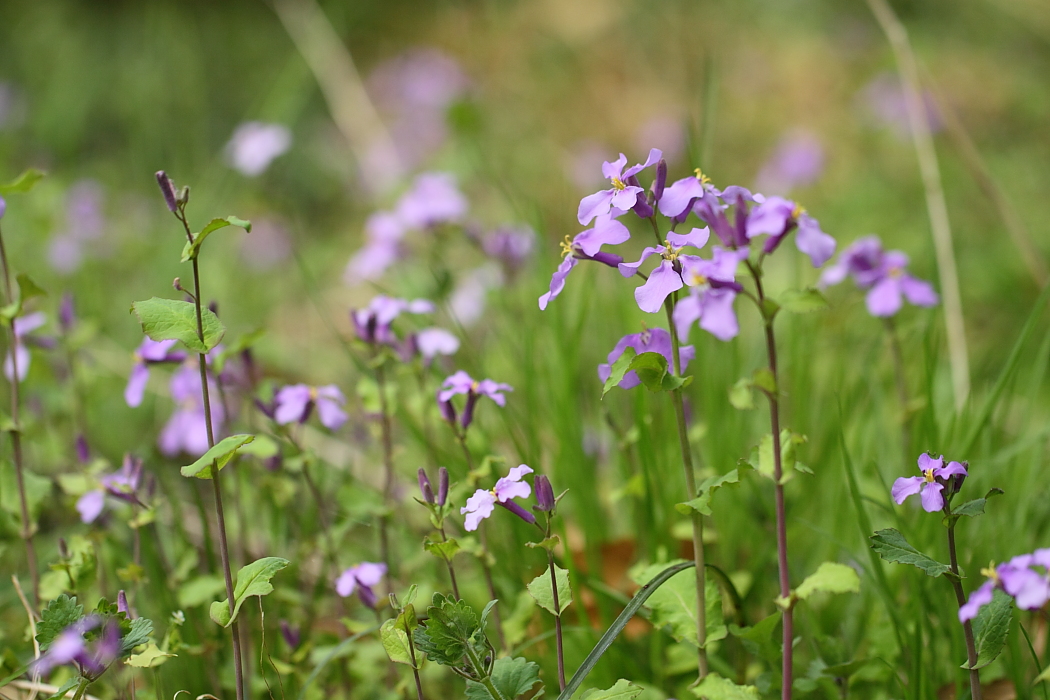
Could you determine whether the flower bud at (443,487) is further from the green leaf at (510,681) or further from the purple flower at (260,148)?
the purple flower at (260,148)

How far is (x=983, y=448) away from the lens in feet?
5.64

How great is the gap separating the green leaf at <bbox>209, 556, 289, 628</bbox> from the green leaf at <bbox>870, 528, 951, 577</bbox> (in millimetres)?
796

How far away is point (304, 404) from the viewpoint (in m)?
1.52

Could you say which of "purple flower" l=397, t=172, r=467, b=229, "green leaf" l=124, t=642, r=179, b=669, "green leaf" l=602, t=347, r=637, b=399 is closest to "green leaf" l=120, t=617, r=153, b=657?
"green leaf" l=124, t=642, r=179, b=669

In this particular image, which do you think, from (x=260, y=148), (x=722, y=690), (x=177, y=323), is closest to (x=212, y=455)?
(x=177, y=323)

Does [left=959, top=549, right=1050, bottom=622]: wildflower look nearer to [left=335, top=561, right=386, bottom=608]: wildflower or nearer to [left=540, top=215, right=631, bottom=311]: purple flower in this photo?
[left=540, top=215, right=631, bottom=311]: purple flower

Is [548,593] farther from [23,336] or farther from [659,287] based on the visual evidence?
[23,336]

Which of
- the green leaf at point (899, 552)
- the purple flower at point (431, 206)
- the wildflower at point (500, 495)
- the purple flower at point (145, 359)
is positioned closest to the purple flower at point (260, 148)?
the purple flower at point (431, 206)

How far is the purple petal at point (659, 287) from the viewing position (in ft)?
3.54

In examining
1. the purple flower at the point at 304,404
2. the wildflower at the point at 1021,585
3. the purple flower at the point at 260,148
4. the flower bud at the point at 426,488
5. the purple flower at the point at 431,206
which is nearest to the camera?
the wildflower at the point at 1021,585

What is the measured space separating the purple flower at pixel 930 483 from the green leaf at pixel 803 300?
24 centimetres

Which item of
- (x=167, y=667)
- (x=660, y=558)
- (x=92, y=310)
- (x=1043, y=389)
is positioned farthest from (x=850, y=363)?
(x=92, y=310)

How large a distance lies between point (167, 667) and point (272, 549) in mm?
317

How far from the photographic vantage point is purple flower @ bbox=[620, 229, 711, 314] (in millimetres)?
1079
